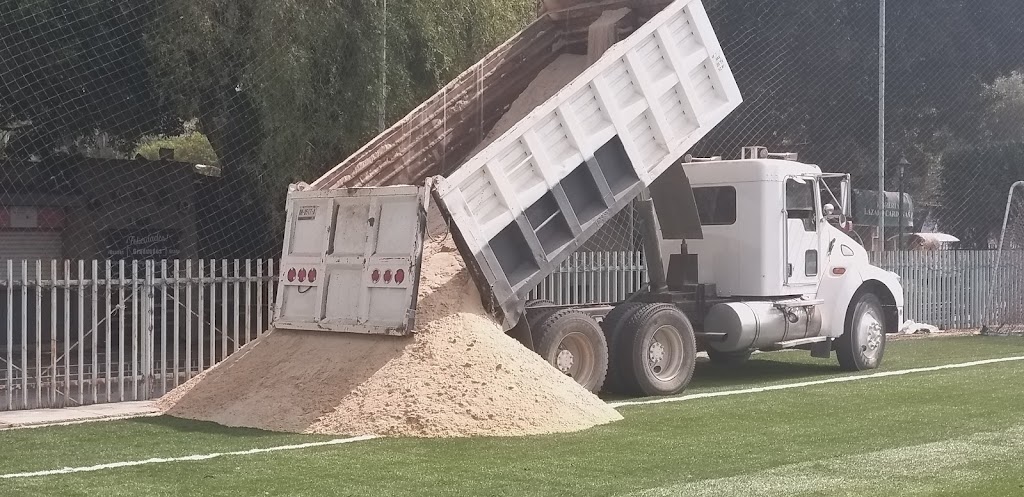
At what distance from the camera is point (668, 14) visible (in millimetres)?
12211

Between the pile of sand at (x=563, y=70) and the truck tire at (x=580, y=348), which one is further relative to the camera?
the pile of sand at (x=563, y=70)

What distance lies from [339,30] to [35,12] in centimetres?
460

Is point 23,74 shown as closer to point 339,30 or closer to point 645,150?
point 339,30

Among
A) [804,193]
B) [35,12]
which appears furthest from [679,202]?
[35,12]

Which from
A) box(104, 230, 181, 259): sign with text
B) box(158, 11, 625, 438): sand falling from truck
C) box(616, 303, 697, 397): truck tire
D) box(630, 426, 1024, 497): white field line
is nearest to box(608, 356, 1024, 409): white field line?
box(616, 303, 697, 397): truck tire

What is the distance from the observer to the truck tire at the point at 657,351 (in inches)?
482

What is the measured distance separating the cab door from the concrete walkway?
294 inches

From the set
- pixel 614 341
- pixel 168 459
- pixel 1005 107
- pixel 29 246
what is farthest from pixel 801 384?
pixel 1005 107

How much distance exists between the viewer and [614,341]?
1232 centimetres

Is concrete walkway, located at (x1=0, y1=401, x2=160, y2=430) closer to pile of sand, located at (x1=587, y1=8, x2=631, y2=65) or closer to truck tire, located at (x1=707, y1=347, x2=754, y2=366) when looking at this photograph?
pile of sand, located at (x1=587, y1=8, x2=631, y2=65)

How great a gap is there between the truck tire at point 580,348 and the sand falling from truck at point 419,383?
117 cm

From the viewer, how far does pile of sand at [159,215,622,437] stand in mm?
9531

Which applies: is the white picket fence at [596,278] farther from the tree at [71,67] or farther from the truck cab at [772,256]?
the tree at [71,67]

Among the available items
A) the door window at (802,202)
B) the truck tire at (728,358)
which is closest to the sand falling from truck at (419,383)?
the door window at (802,202)
